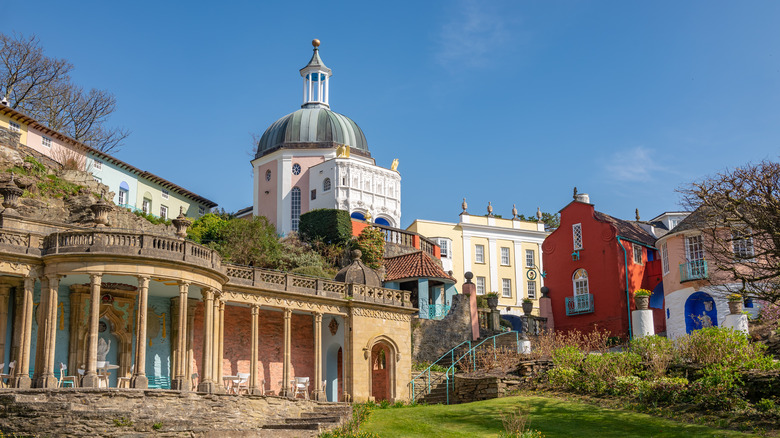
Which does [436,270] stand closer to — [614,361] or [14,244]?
[614,361]

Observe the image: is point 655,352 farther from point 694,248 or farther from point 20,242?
point 20,242

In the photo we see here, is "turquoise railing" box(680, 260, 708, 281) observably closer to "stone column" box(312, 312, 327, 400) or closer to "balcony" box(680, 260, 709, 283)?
"balcony" box(680, 260, 709, 283)

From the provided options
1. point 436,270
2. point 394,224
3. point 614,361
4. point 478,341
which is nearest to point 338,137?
point 394,224

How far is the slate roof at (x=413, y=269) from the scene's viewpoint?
38.0 meters

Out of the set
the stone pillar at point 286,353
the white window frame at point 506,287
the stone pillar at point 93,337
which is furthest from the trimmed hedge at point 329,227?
the stone pillar at point 93,337

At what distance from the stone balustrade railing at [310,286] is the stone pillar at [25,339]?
21.8ft

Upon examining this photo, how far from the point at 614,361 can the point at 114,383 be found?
55.4ft

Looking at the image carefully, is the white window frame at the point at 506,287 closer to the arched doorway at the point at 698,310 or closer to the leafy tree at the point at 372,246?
the leafy tree at the point at 372,246

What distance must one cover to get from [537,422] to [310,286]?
12175 millimetres

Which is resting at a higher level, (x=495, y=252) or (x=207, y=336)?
(x=495, y=252)

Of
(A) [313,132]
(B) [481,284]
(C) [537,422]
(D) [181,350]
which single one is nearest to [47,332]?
(D) [181,350]

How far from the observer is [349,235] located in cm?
4506

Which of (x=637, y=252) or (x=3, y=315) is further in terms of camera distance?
(x=637, y=252)

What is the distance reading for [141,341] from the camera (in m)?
24.4
